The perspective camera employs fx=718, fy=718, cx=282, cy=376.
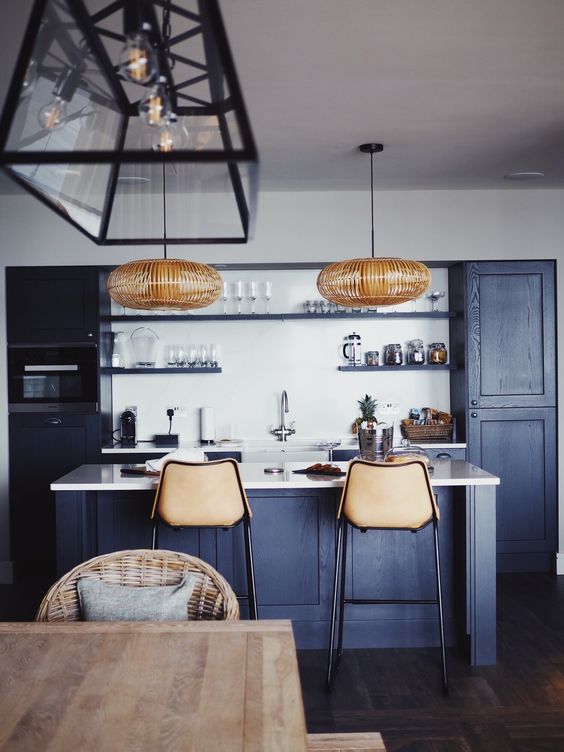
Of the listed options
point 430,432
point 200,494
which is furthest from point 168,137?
point 430,432

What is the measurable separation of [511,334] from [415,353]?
0.75 metres

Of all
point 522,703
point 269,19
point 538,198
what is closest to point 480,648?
point 522,703

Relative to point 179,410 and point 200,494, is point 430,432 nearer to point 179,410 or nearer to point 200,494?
point 179,410

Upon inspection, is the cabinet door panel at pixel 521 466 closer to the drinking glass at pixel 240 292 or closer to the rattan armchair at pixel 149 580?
the drinking glass at pixel 240 292

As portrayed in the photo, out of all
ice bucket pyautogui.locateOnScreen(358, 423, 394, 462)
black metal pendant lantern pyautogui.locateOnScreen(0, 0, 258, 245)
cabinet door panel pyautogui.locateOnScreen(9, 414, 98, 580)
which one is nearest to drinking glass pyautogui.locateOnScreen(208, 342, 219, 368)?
cabinet door panel pyautogui.locateOnScreen(9, 414, 98, 580)

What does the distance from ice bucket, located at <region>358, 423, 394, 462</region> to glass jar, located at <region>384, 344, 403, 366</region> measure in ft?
6.30

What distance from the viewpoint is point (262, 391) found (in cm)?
590

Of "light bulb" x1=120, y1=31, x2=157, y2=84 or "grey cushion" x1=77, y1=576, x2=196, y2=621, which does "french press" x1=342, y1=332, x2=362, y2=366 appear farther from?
"light bulb" x1=120, y1=31, x2=157, y2=84

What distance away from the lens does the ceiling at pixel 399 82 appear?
2.71m

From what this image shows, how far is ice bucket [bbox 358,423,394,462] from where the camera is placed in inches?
152

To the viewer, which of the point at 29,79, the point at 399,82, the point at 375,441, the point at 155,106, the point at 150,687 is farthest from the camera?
the point at 375,441

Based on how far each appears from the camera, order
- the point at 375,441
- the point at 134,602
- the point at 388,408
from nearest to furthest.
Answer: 1. the point at 134,602
2. the point at 375,441
3. the point at 388,408

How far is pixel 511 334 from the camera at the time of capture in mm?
5465

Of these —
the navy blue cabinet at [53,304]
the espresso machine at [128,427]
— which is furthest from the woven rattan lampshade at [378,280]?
the espresso machine at [128,427]
